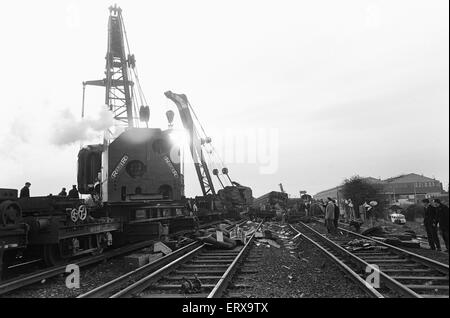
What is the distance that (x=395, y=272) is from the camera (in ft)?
23.9

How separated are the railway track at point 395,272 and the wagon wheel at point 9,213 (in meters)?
6.39

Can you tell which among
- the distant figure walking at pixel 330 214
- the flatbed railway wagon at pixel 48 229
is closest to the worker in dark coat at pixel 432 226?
the distant figure walking at pixel 330 214

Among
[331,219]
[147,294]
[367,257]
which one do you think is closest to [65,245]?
[147,294]

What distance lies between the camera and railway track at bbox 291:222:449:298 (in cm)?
538

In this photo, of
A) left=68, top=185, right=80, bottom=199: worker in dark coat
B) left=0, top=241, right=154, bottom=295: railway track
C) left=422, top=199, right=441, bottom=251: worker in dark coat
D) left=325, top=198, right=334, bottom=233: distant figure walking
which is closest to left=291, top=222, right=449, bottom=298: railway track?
left=422, top=199, right=441, bottom=251: worker in dark coat

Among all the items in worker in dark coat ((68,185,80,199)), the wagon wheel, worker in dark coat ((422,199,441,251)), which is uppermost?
worker in dark coat ((68,185,80,199))

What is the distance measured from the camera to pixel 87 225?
9.12 meters

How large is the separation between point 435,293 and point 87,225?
7.29 meters

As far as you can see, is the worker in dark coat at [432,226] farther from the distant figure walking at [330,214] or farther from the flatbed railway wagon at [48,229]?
the flatbed railway wagon at [48,229]

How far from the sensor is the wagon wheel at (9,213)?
23.0 ft

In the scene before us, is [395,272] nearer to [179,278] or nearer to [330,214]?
[179,278]

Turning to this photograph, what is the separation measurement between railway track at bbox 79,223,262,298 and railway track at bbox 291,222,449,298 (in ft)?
7.15

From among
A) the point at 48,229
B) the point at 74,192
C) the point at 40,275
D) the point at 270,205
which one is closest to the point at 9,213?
the point at 48,229

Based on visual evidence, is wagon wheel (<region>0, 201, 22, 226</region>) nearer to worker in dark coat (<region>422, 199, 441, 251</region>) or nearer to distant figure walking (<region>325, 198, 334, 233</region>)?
worker in dark coat (<region>422, 199, 441, 251</region>)
